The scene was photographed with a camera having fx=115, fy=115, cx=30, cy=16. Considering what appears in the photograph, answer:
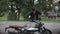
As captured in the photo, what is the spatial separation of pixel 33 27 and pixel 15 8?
0.34 meters

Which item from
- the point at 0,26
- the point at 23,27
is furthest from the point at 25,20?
the point at 0,26

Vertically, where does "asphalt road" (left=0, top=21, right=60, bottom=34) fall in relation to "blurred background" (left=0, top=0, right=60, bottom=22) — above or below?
below

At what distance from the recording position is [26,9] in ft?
4.91

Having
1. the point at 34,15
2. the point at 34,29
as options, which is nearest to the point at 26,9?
the point at 34,15

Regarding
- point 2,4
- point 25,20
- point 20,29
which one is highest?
point 2,4

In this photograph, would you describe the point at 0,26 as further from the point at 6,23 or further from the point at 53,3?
the point at 53,3

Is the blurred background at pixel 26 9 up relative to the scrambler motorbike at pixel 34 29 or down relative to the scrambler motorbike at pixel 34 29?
up

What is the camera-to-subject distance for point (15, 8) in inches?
59.3

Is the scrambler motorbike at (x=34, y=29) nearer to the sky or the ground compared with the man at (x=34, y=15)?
nearer to the ground

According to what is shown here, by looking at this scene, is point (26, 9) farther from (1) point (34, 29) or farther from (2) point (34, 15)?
(1) point (34, 29)

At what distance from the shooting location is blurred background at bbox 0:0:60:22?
4.88ft

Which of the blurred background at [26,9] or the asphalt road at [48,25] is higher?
the blurred background at [26,9]

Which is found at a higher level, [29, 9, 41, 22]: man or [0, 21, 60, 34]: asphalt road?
[29, 9, 41, 22]: man

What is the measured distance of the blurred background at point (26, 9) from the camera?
1.49 meters
